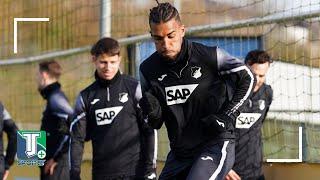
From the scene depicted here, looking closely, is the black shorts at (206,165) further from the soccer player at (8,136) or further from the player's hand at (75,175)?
the soccer player at (8,136)

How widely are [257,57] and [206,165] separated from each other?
7.43 feet

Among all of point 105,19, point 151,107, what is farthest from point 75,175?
point 105,19

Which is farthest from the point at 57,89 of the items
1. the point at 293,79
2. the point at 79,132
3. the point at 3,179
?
the point at 293,79

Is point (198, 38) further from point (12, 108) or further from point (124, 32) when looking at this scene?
point (12, 108)

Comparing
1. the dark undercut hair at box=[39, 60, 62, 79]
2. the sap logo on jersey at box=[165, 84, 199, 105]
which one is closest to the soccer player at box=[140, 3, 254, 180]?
the sap logo on jersey at box=[165, 84, 199, 105]

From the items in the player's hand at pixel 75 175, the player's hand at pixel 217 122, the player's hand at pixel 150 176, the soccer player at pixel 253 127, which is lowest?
the player's hand at pixel 75 175

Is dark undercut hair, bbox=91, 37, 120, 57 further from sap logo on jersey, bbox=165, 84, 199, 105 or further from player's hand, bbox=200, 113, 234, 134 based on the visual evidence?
player's hand, bbox=200, 113, 234, 134

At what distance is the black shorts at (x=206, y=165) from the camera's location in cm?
608

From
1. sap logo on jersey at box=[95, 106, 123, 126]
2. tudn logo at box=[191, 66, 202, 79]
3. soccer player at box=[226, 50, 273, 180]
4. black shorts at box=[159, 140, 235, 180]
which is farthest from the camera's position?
soccer player at box=[226, 50, 273, 180]

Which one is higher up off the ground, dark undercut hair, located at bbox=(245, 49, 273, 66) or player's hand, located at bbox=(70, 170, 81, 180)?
dark undercut hair, located at bbox=(245, 49, 273, 66)

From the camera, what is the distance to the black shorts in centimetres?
608

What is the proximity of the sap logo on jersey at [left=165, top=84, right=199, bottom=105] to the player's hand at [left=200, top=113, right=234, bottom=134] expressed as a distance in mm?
220

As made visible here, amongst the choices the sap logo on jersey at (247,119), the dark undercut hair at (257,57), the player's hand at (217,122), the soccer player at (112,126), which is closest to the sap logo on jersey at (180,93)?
the player's hand at (217,122)

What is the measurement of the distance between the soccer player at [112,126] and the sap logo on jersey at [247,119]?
2.79 feet
